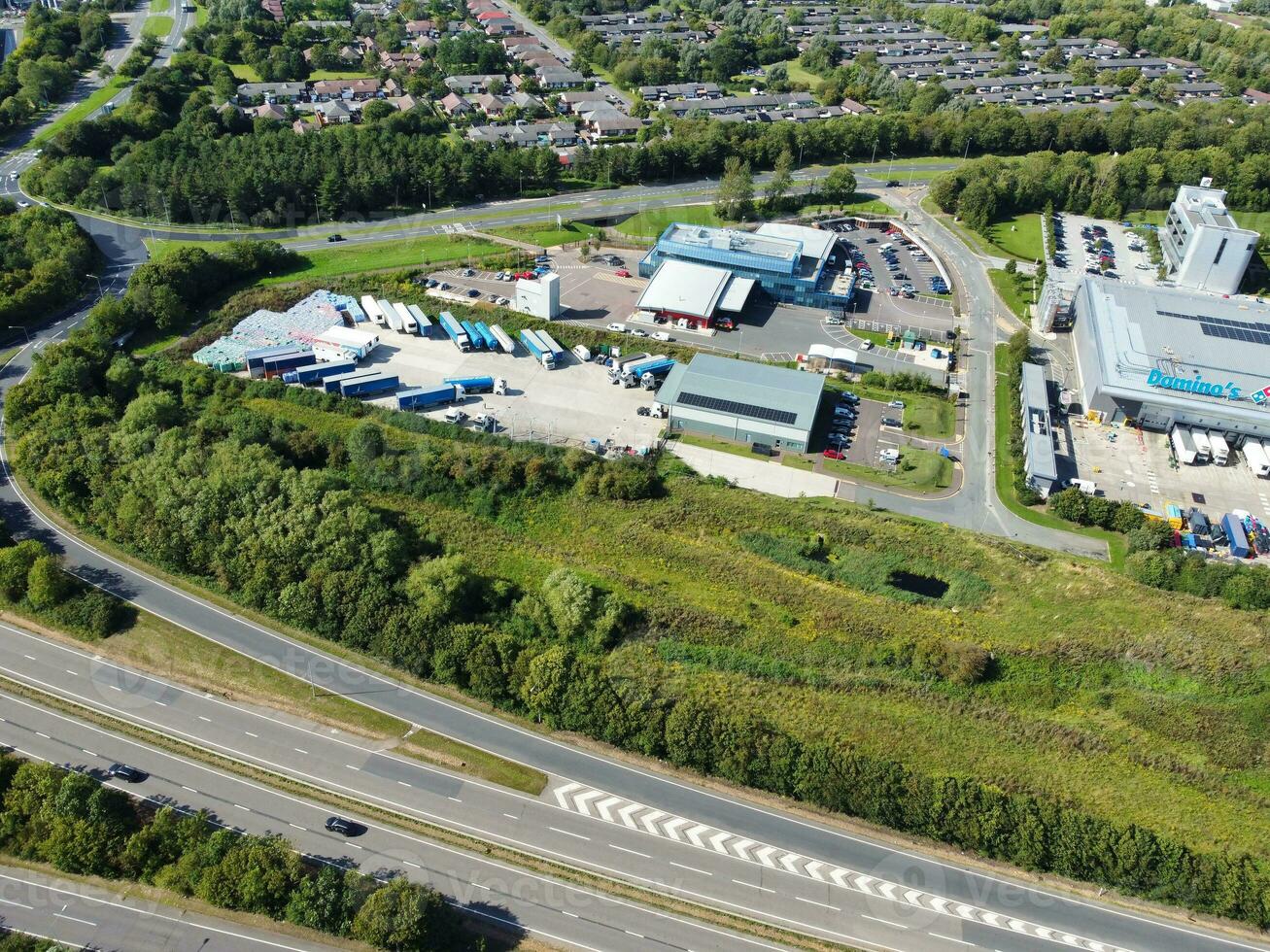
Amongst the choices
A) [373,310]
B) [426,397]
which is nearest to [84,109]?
[373,310]

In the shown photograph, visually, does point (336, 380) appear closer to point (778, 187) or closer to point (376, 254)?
point (376, 254)

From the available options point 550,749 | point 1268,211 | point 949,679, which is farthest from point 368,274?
point 1268,211

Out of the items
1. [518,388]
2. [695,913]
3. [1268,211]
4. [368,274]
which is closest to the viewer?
[695,913]

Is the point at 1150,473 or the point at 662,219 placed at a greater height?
the point at 662,219

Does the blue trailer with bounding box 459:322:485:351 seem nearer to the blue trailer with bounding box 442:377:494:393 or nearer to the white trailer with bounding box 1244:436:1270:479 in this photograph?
the blue trailer with bounding box 442:377:494:393

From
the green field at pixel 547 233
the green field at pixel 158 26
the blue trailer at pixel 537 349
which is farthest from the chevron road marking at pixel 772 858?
the green field at pixel 158 26

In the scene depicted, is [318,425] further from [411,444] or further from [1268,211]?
[1268,211]
